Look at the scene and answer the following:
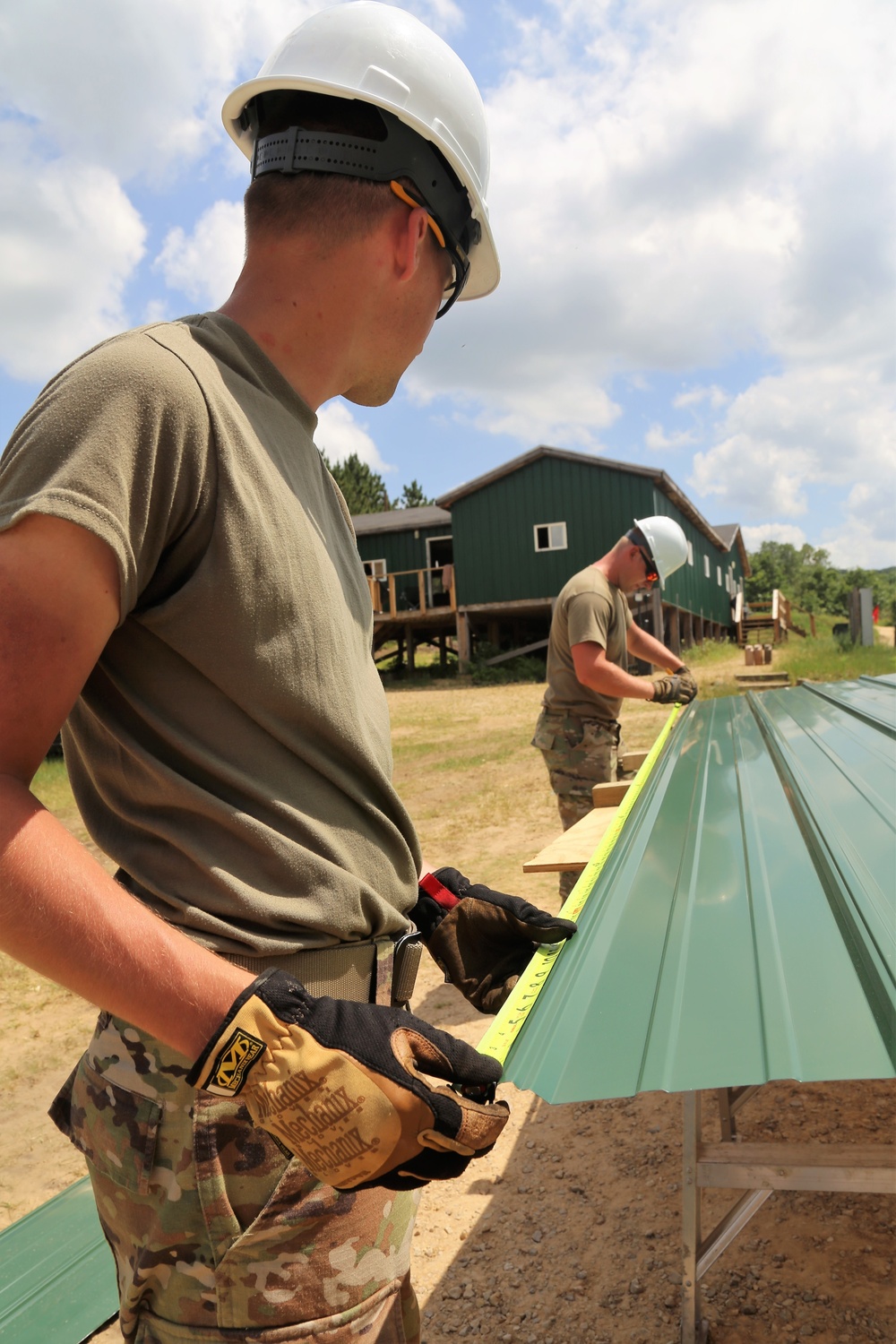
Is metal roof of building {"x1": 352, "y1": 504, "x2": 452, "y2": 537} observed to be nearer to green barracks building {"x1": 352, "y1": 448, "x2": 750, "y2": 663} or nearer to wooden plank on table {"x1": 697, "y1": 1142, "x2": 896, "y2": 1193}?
green barracks building {"x1": 352, "y1": 448, "x2": 750, "y2": 663}

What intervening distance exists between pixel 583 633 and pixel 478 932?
340cm

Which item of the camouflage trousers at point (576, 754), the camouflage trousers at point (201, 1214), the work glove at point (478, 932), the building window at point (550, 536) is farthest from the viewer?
the building window at point (550, 536)

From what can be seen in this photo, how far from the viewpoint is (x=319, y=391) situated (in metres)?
1.52

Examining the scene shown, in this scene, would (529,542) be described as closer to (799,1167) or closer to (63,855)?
(799,1167)

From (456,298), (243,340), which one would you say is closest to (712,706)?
(456,298)

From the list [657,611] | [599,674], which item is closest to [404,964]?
[599,674]

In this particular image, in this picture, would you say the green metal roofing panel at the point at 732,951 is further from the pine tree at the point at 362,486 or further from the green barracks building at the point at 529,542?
the pine tree at the point at 362,486

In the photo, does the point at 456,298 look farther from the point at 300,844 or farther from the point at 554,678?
the point at 554,678

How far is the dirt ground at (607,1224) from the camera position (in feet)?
8.66

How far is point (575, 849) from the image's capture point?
294 cm

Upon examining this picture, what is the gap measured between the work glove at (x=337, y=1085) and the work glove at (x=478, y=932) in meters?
0.75

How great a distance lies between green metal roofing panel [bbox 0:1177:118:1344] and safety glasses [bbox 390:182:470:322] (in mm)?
3137

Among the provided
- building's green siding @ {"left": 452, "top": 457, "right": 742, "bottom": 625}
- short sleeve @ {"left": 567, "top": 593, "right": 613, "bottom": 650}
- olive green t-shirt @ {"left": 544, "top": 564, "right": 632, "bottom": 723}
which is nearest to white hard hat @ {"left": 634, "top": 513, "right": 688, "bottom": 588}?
olive green t-shirt @ {"left": 544, "top": 564, "right": 632, "bottom": 723}

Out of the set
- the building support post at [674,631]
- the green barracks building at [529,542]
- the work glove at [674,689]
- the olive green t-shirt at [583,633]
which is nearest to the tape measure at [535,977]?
the olive green t-shirt at [583,633]
